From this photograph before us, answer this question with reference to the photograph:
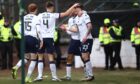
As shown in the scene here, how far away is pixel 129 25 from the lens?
952 inches

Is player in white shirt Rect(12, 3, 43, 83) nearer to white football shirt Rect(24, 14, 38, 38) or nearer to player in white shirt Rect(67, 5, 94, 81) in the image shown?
white football shirt Rect(24, 14, 38, 38)

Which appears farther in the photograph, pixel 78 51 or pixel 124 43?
pixel 124 43

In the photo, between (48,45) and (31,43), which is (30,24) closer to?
(31,43)

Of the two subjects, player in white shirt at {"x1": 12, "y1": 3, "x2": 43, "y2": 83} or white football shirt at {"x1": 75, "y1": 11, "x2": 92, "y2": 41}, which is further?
white football shirt at {"x1": 75, "y1": 11, "x2": 92, "y2": 41}

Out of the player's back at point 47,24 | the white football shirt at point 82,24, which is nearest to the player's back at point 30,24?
the player's back at point 47,24

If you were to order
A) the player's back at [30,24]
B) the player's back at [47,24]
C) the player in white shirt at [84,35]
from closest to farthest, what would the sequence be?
1. the player's back at [30,24]
2. the player's back at [47,24]
3. the player in white shirt at [84,35]

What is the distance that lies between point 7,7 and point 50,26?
49.2 ft

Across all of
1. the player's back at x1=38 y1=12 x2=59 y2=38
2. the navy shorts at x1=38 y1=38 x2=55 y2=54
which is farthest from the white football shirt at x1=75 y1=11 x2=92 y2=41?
the navy shorts at x1=38 y1=38 x2=55 y2=54

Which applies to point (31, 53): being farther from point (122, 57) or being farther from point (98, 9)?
point (98, 9)

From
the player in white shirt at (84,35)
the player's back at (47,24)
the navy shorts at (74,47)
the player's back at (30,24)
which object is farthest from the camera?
the navy shorts at (74,47)

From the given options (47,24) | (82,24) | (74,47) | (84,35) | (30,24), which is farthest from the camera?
(74,47)

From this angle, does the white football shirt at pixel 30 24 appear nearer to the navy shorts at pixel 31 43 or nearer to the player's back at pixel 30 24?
the player's back at pixel 30 24

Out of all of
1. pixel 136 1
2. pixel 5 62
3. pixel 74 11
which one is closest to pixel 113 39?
pixel 136 1

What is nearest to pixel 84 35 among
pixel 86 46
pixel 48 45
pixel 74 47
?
pixel 86 46
